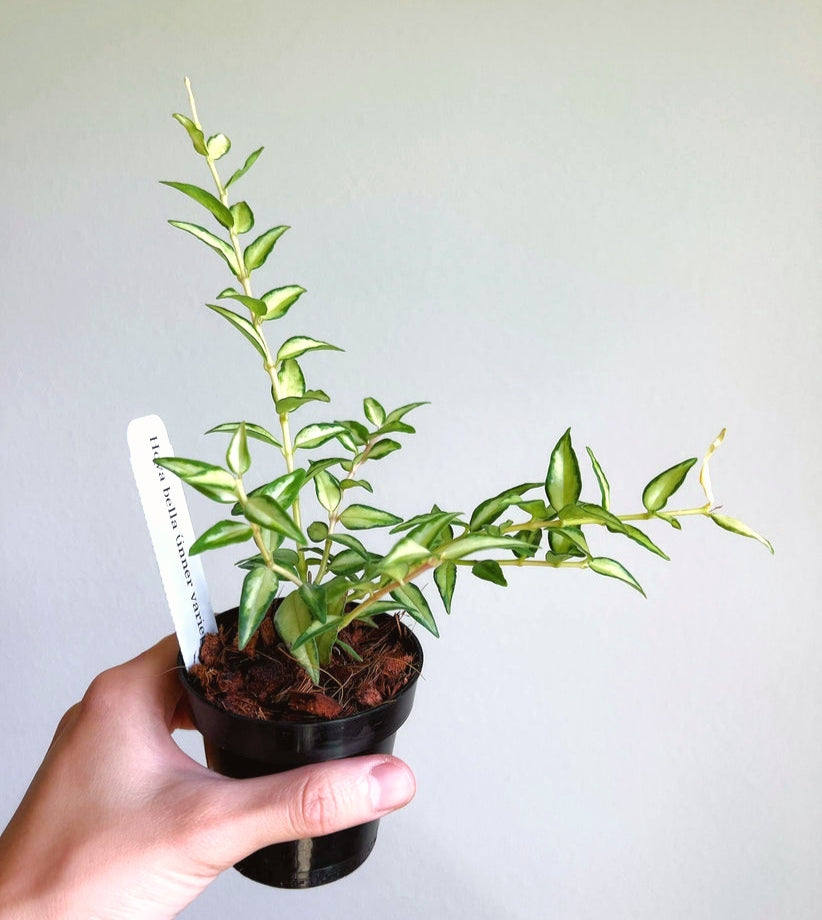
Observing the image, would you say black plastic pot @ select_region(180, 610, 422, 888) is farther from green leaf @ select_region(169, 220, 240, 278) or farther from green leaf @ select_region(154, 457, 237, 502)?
green leaf @ select_region(169, 220, 240, 278)

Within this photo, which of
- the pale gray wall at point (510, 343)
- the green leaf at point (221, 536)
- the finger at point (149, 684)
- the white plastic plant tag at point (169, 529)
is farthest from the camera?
the pale gray wall at point (510, 343)

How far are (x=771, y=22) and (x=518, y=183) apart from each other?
38 cm

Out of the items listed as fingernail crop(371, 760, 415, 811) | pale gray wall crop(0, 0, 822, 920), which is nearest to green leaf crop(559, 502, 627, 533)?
fingernail crop(371, 760, 415, 811)

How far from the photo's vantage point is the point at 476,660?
139 cm

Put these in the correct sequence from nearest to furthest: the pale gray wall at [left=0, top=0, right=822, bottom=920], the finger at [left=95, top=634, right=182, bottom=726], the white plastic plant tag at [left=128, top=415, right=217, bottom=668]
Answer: the white plastic plant tag at [left=128, top=415, right=217, bottom=668] < the finger at [left=95, top=634, right=182, bottom=726] < the pale gray wall at [left=0, top=0, right=822, bottom=920]

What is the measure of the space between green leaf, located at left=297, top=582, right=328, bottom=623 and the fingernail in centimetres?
13

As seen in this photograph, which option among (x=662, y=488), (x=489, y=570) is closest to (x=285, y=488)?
(x=489, y=570)

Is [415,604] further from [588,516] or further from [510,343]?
[510,343]

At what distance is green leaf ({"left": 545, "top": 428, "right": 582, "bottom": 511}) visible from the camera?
578 mm

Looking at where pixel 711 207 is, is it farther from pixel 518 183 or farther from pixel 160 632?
pixel 160 632

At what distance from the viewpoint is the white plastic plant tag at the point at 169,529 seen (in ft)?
1.96

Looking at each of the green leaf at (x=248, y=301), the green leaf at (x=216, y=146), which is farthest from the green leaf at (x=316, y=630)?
the green leaf at (x=216, y=146)

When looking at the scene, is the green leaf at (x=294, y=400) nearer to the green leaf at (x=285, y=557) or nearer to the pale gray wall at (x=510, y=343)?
the green leaf at (x=285, y=557)

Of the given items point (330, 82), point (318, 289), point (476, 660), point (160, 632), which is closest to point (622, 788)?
point (476, 660)
